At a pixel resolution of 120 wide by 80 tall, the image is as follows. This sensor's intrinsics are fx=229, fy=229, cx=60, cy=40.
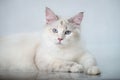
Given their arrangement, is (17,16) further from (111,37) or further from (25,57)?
(111,37)

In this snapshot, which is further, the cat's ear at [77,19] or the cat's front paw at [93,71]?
the cat's ear at [77,19]

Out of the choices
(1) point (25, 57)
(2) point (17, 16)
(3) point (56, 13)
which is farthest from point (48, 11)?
(1) point (25, 57)

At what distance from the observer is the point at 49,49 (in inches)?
56.0

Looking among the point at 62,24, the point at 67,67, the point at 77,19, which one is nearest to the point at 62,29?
the point at 62,24

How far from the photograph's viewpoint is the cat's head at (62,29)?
54.7 inches

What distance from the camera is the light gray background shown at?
58.7 inches

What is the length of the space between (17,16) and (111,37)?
640 millimetres

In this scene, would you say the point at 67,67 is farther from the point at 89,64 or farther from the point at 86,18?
the point at 86,18

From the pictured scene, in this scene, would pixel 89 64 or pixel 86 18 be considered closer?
pixel 89 64

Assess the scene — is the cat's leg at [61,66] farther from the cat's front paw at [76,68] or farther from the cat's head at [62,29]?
the cat's head at [62,29]

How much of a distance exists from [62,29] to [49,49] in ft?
0.49

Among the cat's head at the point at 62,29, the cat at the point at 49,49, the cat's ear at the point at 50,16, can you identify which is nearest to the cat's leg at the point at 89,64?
the cat at the point at 49,49

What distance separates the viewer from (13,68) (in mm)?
1446

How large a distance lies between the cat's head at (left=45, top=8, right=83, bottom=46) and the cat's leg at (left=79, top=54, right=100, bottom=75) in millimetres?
122
